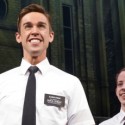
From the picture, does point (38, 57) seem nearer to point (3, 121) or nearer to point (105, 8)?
point (3, 121)

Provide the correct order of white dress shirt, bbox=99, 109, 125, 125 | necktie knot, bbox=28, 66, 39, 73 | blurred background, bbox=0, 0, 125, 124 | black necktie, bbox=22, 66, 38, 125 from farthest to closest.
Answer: blurred background, bbox=0, 0, 125, 124
white dress shirt, bbox=99, 109, 125, 125
necktie knot, bbox=28, 66, 39, 73
black necktie, bbox=22, 66, 38, 125

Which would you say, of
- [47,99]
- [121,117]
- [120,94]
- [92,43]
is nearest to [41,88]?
[47,99]

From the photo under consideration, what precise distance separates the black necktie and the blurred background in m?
5.71

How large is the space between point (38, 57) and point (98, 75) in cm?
672

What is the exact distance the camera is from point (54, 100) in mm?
1676

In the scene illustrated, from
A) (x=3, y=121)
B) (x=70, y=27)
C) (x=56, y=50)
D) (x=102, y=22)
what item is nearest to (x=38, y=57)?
(x=3, y=121)

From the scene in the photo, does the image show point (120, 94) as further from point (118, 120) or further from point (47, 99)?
point (47, 99)

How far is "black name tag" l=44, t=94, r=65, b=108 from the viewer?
1.66m

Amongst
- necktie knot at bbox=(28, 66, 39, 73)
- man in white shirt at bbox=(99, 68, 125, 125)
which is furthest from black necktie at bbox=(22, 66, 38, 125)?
man in white shirt at bbox=(99, 68, 125, 125)

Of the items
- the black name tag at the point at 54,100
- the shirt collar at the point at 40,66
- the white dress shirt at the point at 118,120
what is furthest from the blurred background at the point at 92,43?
the black name tag at the point at 54,100

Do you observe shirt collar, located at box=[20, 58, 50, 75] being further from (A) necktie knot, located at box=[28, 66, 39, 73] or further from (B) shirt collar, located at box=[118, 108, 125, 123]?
(B) shirt collar, located at box=[118, 108, 125, 123]

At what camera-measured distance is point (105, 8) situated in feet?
29.2

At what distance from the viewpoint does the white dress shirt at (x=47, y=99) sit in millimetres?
1641

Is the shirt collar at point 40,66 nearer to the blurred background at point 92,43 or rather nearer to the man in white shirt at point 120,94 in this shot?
the man in white shirt at point 120,94
